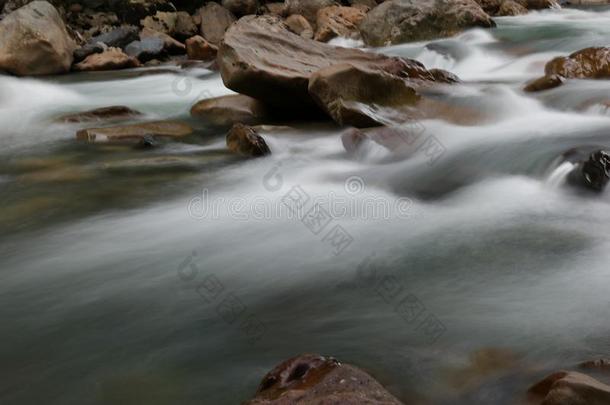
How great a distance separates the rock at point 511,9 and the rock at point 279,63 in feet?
31.5

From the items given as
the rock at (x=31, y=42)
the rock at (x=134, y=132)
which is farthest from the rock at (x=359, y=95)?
the rock at (x=31, y=42)

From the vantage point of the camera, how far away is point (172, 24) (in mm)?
18453

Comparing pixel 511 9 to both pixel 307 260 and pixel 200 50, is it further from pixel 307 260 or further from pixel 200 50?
pixel 307 260

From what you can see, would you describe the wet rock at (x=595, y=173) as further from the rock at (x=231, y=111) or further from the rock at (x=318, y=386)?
the rock at (x=231, y=111)

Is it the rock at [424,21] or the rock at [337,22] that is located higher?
the rock at [424,21]

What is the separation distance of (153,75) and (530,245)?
1019 cm

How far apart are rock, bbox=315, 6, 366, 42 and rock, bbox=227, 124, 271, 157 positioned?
29.5 ft

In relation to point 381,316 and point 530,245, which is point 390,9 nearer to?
point 530,245

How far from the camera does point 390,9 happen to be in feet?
48.0

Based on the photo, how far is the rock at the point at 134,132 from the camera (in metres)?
8.02

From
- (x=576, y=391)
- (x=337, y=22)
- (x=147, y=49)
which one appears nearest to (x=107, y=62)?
(x=147, y=49)

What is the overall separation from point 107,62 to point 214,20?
5.13 meters

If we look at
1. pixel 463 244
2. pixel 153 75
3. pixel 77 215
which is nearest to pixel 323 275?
pixel 463 244

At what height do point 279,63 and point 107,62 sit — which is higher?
point 279,63
